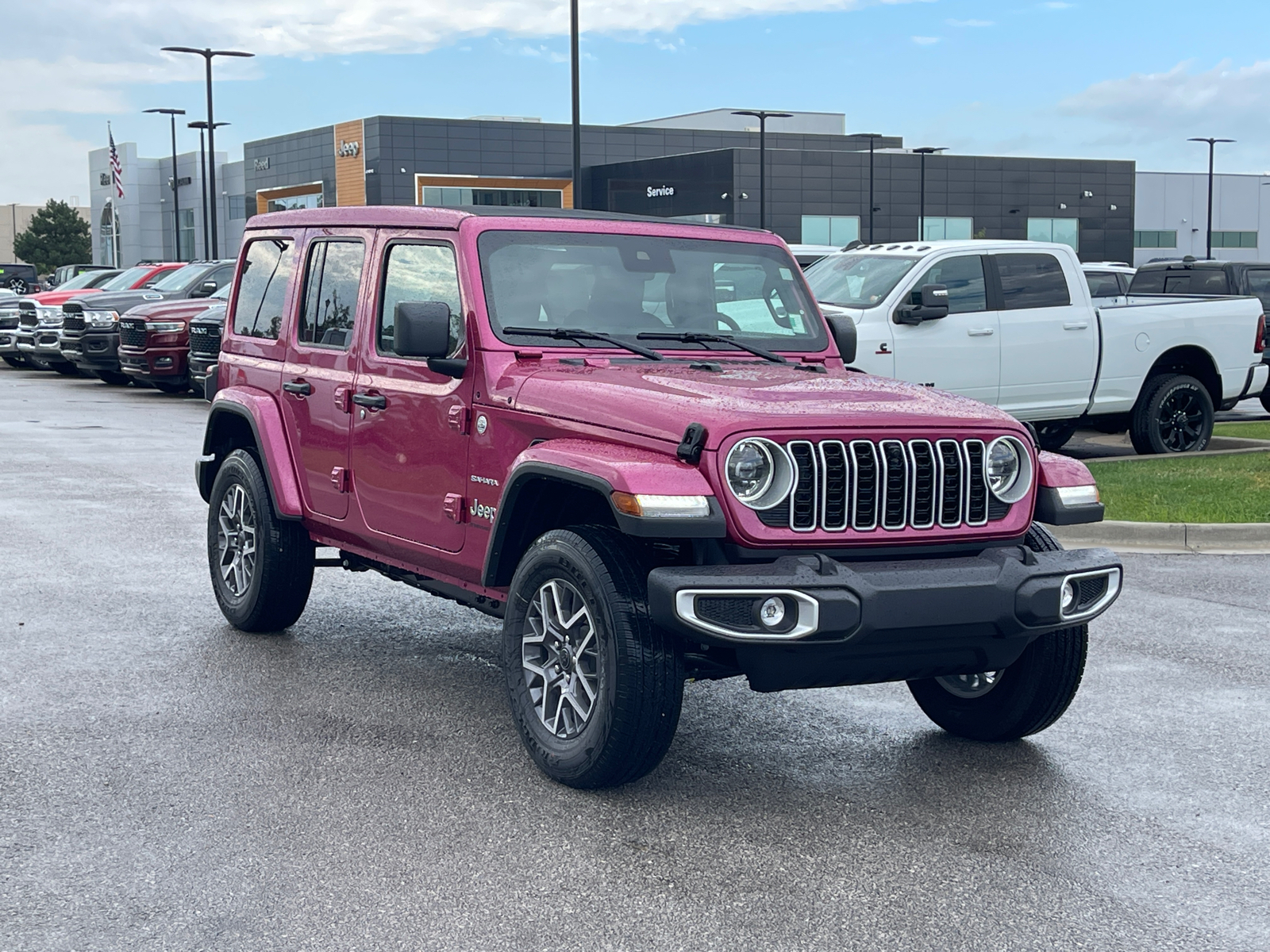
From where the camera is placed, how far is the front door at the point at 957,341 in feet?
45.1

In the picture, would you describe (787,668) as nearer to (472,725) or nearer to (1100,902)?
(1100,902)

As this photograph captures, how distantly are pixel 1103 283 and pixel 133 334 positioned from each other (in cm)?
1432

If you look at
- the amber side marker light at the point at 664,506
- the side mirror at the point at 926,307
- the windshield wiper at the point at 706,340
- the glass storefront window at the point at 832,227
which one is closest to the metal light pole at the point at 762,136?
the glass storefront window at the point at 832,227

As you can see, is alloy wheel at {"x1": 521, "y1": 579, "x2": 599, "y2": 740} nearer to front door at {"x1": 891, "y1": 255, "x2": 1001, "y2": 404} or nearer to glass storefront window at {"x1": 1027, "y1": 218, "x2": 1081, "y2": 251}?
front door at {"x1": 891, "y1": 255, "x2": 1001, "y2": 404}

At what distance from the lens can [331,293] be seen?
718 cm

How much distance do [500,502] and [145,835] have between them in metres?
1.60

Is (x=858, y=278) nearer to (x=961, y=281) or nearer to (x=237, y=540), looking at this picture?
(x=961, y=281)

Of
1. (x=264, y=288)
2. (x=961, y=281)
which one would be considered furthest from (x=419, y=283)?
(x=961, y=281)

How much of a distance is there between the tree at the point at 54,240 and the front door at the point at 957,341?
12107 centimetres

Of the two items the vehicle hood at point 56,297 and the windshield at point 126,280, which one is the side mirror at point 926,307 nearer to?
the windshield at point 126,280

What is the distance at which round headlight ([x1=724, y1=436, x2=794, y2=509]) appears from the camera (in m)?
4.93

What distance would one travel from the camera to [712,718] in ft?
21.0

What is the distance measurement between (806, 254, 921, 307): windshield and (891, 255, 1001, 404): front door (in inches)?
11.1

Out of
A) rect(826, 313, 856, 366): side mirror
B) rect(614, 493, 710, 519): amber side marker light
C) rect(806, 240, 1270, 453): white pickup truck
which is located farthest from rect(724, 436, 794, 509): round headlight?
rect(806, 240, 1270, 453): white pickup truck
